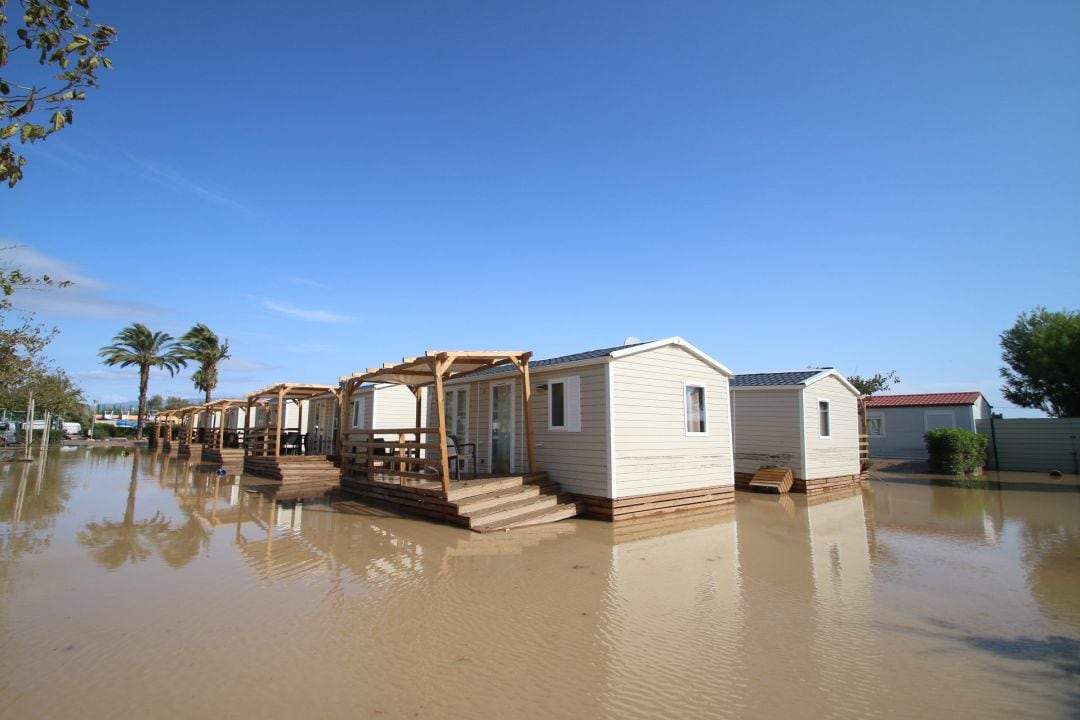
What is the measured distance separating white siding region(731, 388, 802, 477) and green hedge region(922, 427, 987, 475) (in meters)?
8.80

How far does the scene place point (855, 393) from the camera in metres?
19.4

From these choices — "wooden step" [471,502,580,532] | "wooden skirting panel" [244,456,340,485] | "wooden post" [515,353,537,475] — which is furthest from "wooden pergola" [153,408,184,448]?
"wooden step" [471,502,580,532]

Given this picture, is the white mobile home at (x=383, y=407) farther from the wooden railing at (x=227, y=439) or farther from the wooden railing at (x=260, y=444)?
the wooden railing at (x=227, y=439)

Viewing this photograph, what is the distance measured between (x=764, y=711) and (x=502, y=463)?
10.0 meters

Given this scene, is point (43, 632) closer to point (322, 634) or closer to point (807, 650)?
point (322, 634)

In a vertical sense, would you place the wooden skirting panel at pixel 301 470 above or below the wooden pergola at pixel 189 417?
below

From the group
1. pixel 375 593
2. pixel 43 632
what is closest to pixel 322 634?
pixel 375 593

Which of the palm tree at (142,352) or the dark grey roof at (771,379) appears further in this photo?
the palm tree at (142,352)

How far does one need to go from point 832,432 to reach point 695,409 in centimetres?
700

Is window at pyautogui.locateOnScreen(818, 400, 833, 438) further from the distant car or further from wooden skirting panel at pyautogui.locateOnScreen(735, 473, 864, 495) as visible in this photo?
the distant car

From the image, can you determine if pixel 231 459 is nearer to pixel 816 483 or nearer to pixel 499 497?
pixel 499 497

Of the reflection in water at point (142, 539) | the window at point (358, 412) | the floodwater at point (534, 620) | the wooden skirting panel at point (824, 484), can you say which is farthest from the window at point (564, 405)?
the window at point (358, 412)

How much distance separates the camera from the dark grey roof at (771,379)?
16609mm

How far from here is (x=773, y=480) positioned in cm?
1594
